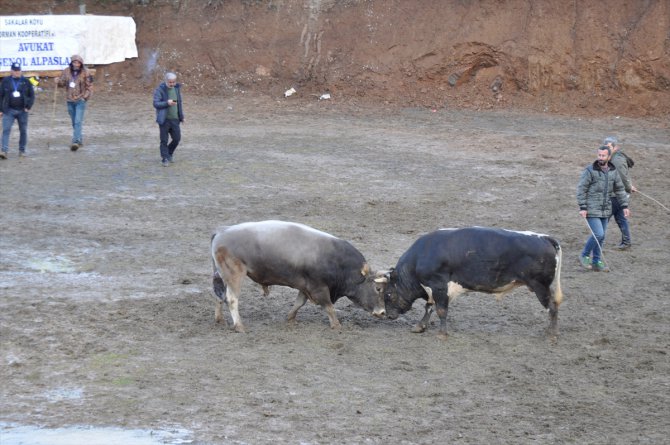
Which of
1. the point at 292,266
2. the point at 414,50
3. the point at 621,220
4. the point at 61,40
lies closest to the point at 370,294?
the point at 292,266

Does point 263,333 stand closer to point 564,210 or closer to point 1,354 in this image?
point 1,354

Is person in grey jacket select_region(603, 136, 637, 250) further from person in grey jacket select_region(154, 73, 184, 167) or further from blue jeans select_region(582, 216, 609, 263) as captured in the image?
person in grey jacket select_region(154, 73, 184, 167)

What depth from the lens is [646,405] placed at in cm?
982

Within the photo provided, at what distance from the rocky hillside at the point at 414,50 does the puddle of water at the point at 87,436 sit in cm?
2122

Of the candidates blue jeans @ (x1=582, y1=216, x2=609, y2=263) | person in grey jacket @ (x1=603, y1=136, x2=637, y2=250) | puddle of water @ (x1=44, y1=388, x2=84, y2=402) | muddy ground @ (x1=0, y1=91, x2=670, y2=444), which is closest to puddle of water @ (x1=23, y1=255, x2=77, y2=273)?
muddy ground @ (x1=0, y1=91, x2=670, y2=444)

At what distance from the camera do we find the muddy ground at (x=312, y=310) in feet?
30.9

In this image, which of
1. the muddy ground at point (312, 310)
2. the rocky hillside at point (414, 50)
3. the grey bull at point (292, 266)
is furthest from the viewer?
the rocky hillside at point (414, 50)

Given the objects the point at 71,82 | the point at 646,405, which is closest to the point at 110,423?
the point at 646,405

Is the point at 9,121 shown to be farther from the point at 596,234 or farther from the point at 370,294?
the point at 596,234

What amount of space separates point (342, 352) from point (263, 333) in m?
1.16

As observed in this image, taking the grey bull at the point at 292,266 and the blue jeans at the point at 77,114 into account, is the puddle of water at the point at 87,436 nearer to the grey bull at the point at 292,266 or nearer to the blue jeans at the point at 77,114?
the grey bull at the point at 292,266

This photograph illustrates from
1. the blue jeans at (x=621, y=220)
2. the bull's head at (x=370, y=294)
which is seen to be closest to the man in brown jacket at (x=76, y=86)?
the bull's head at (x=370, y=294)

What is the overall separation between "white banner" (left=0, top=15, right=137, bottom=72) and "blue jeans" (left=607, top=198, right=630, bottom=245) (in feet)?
64.5

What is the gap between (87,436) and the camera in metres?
8.70
